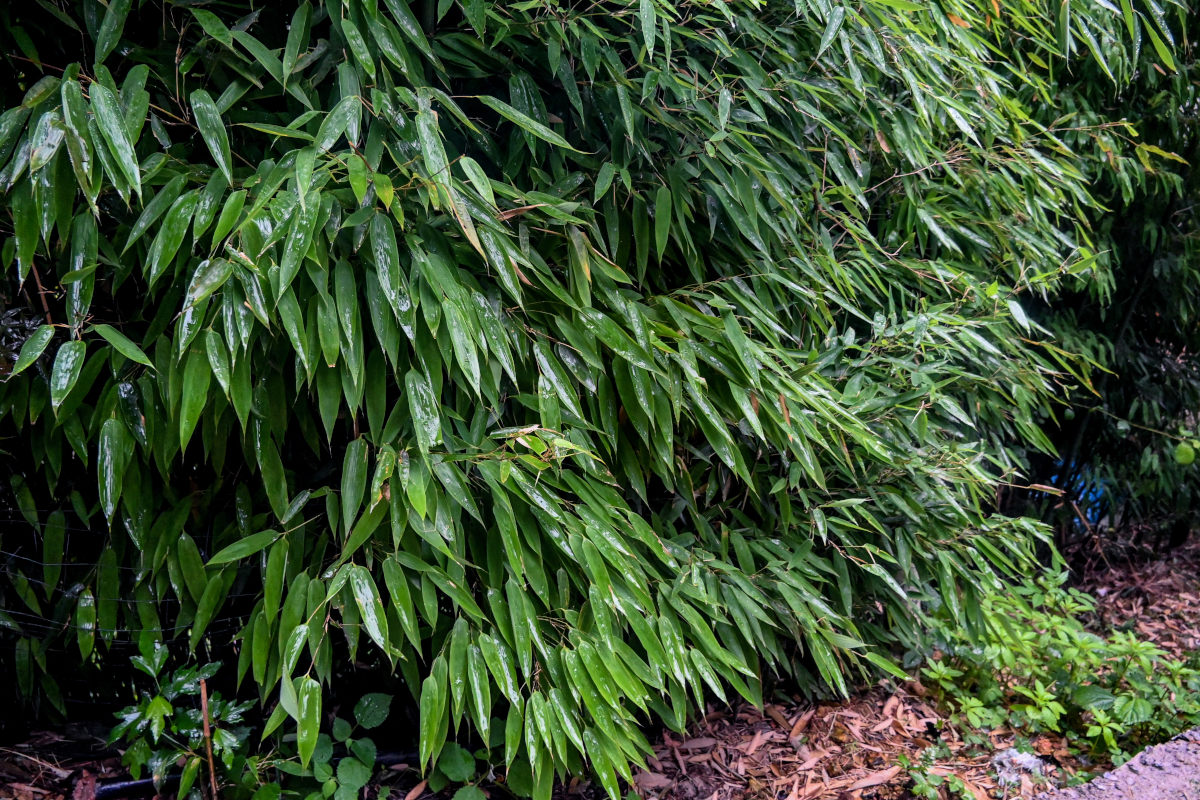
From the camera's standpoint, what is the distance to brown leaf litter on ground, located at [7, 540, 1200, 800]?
154 centimetres

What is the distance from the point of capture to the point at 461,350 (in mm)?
1121

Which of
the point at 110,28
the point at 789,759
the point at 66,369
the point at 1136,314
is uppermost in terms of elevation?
the point at 110,28

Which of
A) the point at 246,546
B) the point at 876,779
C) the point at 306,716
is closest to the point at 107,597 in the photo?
the point at 246,546

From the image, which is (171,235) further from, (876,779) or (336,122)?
(876,779)

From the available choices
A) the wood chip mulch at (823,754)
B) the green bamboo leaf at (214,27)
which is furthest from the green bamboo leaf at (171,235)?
the wood chip mulch at (823,754)

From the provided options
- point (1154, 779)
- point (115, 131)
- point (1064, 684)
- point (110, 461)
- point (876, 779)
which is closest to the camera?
point (115, 131)

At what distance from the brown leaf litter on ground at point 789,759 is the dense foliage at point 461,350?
7.3 inches

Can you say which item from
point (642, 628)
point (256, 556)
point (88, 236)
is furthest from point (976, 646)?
point (88, 236)

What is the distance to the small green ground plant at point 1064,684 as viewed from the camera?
197 cm

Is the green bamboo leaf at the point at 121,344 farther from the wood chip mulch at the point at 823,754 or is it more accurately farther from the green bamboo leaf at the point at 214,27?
the wood chip mulch at the point at 823,754

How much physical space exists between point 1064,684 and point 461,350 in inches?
73.1

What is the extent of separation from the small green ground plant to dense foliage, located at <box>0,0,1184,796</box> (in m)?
0.45

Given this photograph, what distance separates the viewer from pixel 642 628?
4.37ft

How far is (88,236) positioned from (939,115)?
62.4 inches
